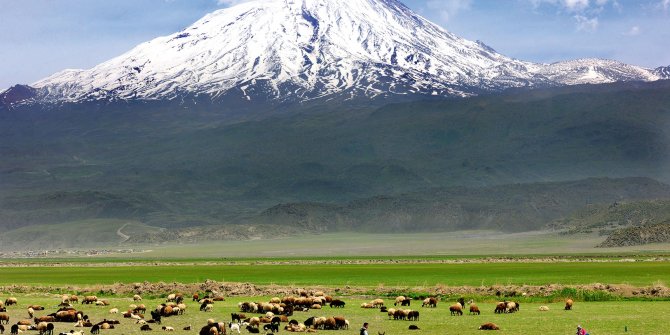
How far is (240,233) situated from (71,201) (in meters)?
45.6

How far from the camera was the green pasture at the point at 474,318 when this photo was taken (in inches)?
958

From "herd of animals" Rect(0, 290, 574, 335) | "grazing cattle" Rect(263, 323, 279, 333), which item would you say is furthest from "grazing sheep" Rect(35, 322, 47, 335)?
"grazing cattle" Rect(263, 323, 279, 333)

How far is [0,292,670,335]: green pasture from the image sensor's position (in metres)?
24.3

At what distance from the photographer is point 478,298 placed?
115ft

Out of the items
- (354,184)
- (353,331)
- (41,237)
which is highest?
(354,184)

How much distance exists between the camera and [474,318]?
27.5 metres

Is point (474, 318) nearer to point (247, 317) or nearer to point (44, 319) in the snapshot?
point (247, 317)

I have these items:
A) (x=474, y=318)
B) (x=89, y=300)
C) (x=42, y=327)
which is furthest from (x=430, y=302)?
(x=42, y=327)

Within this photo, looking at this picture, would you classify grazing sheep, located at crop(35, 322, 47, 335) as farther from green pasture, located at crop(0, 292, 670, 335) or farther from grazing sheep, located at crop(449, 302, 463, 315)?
grazing sheep, located at crop(449, 302, 463, 315)

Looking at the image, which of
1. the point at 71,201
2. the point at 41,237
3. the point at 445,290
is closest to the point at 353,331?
the point at 445,290

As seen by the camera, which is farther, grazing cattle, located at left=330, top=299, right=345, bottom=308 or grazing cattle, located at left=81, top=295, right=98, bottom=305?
grazing cattle, located at left=81, top=295, right=98, bottom=305

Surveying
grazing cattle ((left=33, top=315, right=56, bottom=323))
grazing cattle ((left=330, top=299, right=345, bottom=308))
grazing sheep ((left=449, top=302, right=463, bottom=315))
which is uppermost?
grazing cattle ((left=330, top=299, right=345, bottom=308))

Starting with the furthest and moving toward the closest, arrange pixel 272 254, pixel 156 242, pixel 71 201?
1. pixel 71 201
2. pixel 156 242
3. pixel 272 254

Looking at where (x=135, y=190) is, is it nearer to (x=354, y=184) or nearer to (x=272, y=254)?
(x=354, y=184)
